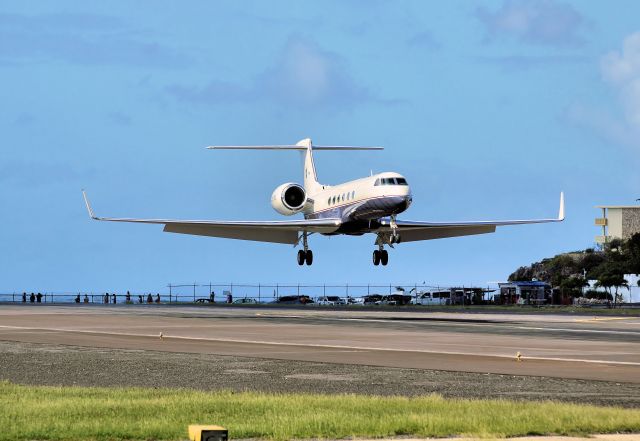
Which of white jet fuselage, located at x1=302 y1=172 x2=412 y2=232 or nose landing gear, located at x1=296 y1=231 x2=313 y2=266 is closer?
white jet fuselage, located at x1=302 y1=172 x2=412 y2=232

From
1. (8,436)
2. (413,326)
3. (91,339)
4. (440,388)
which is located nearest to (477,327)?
(413,326)

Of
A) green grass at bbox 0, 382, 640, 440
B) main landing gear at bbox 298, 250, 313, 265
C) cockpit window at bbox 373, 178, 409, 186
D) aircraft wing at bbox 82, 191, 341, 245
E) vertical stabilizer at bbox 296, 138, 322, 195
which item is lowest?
green grass at bbox 0, 382, 640, 440

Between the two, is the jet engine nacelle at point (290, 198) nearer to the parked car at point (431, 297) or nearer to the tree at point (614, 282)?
the tree at point (614, 282)

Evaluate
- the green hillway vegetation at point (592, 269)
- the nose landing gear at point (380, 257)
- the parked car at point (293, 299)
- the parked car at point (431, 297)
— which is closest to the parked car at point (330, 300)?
the parked car at point (293, 299)

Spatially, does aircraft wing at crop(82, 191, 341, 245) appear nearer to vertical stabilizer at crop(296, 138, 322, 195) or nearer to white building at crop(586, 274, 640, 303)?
vertical stabilizer at crop(296, 138, 322, 195)

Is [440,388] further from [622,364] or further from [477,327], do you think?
[477,327]

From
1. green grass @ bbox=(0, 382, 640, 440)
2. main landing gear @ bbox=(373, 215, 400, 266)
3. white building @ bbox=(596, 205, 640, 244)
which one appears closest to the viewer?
green grass @ bbox=(0, 382, 640, 440)

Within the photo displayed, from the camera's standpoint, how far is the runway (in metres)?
22.5

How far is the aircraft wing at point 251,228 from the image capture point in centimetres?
6353

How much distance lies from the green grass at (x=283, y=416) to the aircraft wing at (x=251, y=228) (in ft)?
148

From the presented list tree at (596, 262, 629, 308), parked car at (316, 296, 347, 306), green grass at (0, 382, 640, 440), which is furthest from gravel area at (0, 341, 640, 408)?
parked car at (316, 296, 347, 306)

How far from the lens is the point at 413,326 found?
4109cm

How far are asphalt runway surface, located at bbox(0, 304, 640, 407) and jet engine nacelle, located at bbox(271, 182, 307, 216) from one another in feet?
105

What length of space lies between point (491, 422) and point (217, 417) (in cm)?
350
